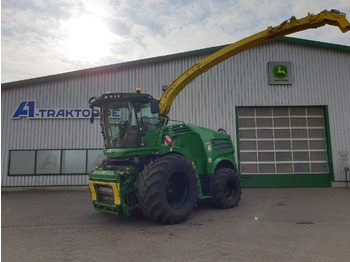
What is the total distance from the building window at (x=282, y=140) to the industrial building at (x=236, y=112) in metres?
0.05

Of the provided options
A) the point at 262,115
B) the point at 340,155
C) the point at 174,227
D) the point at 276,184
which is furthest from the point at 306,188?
the point at 174,227

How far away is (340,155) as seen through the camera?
12188 millimetres

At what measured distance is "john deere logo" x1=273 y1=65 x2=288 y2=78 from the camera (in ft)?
41.9

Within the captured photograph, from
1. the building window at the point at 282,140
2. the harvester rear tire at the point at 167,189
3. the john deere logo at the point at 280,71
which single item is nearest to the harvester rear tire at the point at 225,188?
the harvester rear tire at the point at 167,189

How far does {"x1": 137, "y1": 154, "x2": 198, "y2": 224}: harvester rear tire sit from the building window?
275 inches

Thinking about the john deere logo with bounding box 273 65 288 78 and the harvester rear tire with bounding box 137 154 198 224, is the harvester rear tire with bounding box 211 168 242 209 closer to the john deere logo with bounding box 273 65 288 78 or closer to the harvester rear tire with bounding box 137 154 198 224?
the harvester rear tire with bounding box 137 154 198 224

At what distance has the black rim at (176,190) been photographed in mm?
6129

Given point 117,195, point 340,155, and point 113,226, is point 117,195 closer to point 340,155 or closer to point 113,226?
point 113,226

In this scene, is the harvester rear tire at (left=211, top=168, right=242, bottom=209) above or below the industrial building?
below

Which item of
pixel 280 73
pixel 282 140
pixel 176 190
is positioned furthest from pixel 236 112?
pixel 176 190

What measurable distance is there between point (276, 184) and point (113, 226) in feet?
30.5

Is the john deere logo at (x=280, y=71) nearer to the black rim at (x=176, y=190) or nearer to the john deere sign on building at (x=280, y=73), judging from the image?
the john deere sign on building at (x=280, y=73)

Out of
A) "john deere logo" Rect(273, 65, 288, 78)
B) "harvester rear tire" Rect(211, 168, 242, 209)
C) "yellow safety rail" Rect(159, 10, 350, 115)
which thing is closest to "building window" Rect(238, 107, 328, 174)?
"john deere logo" Rect(273, 65, 288, 78)

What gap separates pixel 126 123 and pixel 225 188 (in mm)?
3963
